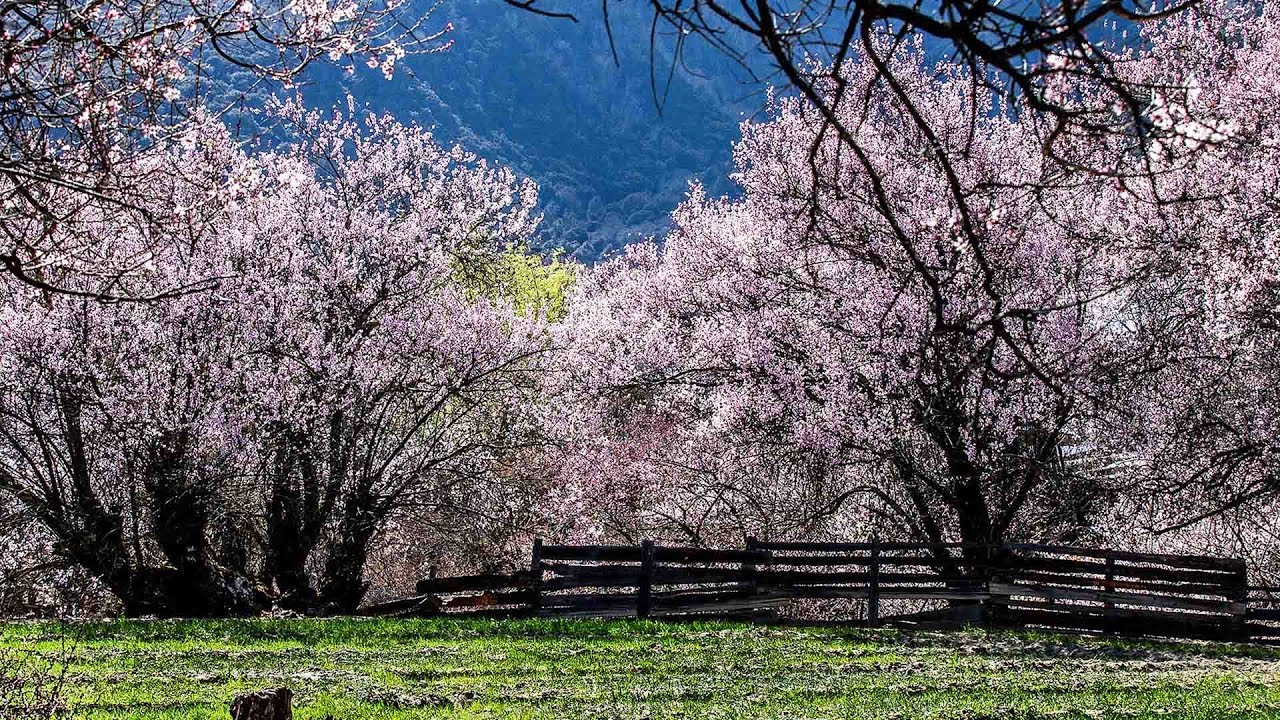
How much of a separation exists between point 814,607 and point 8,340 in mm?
16132

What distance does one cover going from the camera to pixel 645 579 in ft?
55.0

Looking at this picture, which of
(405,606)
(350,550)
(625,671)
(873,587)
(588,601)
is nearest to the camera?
(625,671)

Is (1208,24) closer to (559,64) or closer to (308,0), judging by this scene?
(308,0)

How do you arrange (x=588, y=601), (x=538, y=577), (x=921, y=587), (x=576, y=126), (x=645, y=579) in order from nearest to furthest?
(x=538, y=577) → (x=645, y=579) → (x=588, y=601) → (x=921, y=587) → (x=576, y=126)

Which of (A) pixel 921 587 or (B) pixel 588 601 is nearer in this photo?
(B) pixel 588 601

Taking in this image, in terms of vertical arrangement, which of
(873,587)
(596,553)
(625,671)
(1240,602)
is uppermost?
(596,553)

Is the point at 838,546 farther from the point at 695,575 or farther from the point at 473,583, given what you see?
the point at 473,583

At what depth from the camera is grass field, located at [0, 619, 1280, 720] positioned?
9102 millimetres

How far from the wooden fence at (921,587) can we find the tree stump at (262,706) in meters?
10.8

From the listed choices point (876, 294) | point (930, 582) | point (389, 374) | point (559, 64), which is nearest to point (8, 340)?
point (389, 374)

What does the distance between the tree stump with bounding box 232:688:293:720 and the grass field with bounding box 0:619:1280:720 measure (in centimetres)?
274

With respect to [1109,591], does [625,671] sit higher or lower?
lower

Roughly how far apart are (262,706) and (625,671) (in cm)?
598

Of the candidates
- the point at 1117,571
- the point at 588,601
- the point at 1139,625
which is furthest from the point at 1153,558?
the point at 588,601
